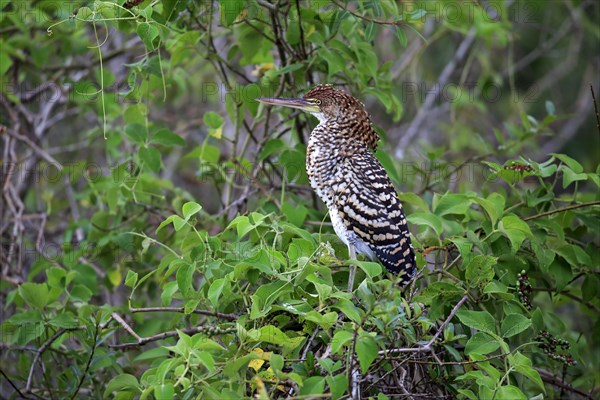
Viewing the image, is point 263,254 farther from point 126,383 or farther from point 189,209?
point 126,383

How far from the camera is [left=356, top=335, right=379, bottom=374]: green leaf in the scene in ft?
7.82

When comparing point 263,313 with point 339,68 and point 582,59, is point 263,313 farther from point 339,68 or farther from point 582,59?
point 582,59

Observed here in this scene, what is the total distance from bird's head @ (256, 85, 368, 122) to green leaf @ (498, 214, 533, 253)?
94 cm

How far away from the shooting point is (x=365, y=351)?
2.41 metres

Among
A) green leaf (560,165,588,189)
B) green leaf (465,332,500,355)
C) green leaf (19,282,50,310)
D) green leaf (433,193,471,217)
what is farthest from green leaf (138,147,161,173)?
green leaf (560,165,588,189)

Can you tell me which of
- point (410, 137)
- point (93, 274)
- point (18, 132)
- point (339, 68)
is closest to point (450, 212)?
point (339, 68)

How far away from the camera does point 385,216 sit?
3510 mm

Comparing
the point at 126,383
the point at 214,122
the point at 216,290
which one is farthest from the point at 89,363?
the point at 214,122

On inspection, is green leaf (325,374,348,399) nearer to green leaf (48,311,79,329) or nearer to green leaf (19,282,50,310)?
green leaf (48,311,79,329)

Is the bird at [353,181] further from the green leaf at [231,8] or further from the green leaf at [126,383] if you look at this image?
the green leaf at [126,383]

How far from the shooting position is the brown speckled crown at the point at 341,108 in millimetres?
3797

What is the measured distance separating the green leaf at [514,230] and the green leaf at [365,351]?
1.06m

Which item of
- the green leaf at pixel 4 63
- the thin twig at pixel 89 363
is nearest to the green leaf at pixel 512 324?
the thin twig at pixel 89 363

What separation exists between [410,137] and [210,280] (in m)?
4.06
